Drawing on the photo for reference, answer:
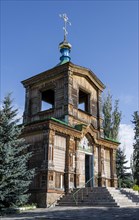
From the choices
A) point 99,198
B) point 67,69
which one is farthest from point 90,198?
point 67,69

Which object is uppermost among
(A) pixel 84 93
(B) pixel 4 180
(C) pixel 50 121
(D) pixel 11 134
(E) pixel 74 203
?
(A) pixel 84 93

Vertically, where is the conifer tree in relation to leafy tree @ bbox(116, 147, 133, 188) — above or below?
above

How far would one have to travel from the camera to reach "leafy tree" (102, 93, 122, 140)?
111 ft

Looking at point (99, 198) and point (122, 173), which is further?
point (122, 173)

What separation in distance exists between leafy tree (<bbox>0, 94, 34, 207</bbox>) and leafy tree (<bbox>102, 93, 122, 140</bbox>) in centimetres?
2009

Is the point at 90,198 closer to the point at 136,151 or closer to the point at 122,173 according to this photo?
the point at 122,173

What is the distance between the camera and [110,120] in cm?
3450

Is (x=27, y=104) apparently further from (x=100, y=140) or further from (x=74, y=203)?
(x=74, y=203)

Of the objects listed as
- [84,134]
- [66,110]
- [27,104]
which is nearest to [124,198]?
[84,134]

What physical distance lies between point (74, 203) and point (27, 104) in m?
9.86

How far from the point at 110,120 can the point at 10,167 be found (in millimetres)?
22418

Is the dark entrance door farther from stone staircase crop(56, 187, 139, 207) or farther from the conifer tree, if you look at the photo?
the conifer tree

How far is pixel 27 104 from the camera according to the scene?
22.9 m

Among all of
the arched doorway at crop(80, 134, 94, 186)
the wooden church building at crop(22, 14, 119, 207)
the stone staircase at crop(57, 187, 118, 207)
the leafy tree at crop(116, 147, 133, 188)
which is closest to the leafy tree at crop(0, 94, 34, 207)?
the wooden church building at crop(22, 14, 119, 207)
